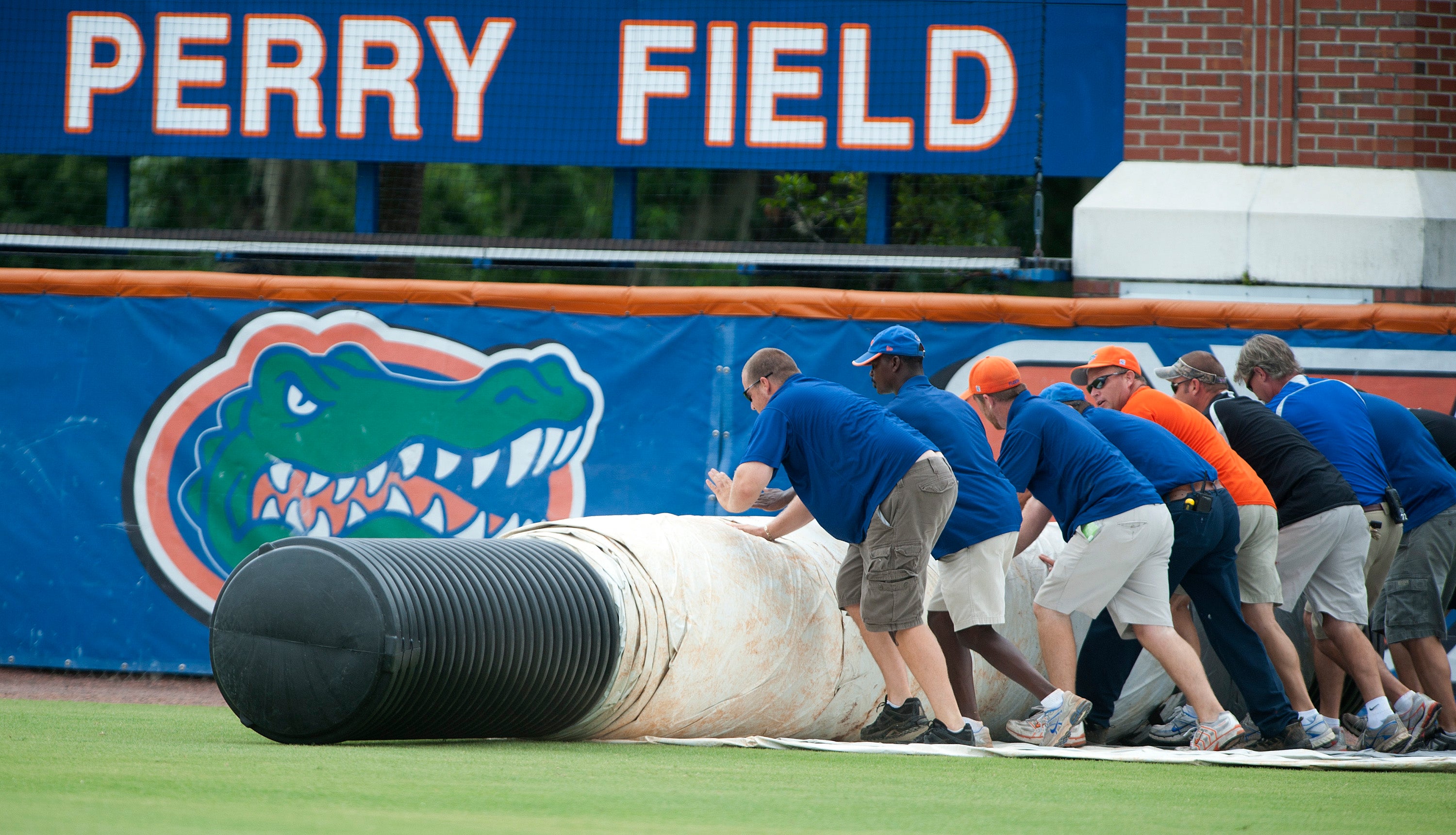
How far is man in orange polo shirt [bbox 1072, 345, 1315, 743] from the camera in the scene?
21.8 feet

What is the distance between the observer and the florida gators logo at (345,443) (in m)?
8.69

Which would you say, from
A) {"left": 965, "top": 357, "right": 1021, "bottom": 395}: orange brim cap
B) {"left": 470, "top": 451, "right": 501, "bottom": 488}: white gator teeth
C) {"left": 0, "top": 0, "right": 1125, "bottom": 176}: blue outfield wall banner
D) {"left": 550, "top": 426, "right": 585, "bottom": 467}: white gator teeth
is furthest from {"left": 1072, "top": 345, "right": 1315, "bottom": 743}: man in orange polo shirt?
{"left": 470, "top": 451, "right": 501, "bottom": 488}: white gator teeth

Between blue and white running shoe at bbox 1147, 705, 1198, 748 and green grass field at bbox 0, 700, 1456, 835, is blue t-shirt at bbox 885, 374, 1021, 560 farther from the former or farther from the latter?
blue and white running shoe at bbox 1147, 705, 1198, 748

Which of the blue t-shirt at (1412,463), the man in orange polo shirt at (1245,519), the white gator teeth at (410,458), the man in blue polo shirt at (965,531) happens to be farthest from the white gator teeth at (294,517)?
the blue t-shirt at (1412,463)

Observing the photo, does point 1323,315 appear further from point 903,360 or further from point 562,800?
point 562,800

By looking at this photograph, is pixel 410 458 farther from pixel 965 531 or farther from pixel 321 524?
pixel 965 531

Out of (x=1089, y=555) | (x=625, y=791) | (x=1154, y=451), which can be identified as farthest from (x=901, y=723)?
(x=625, y=791)

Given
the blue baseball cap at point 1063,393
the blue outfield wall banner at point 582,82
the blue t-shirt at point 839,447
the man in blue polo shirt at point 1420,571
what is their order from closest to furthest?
the blue t-shirt at point 839,447 < the blue baseball cap at point 1063,393 < the man in blue polo shirt at point 1420,571 < the blue outfield wall banner at point 582,82

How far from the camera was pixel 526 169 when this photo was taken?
65.5 feet

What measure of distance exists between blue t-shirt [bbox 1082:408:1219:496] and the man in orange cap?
0.20 m

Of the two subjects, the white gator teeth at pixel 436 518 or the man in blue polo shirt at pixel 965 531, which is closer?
the man in blue polo shirt at pixel 965 531

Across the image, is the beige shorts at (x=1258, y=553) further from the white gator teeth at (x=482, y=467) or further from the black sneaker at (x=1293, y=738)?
the white gator teeth at (x=482, y=467)

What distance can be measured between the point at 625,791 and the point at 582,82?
23.0 ft

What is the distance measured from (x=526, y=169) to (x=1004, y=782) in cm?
1625
